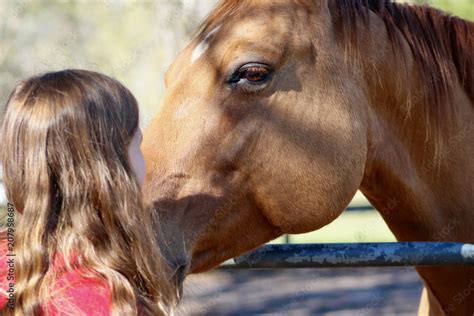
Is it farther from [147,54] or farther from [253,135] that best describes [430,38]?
[147,54]

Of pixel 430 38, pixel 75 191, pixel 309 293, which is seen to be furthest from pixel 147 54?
pixel 75 191

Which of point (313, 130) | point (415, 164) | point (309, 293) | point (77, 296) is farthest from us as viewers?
point (309, 293)

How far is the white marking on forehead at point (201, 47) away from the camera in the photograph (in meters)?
2.36

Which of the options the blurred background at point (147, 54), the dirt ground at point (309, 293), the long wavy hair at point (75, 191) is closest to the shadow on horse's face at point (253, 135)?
the long wavy hair at point (75, 191)

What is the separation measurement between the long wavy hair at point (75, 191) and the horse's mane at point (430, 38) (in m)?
1.00

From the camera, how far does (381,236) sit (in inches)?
390

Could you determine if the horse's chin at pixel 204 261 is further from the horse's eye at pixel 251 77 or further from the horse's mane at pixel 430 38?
the horse's mane at pixel 430 38

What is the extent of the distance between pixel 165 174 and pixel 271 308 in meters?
4.97

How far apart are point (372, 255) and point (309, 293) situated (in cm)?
530

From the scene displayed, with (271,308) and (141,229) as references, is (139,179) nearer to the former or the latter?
(141,229)

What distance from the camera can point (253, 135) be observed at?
235 centimetres

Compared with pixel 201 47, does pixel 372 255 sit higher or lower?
lower

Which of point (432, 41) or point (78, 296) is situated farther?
point (432, 41)

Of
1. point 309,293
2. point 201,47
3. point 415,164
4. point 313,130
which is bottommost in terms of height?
point 309,293
